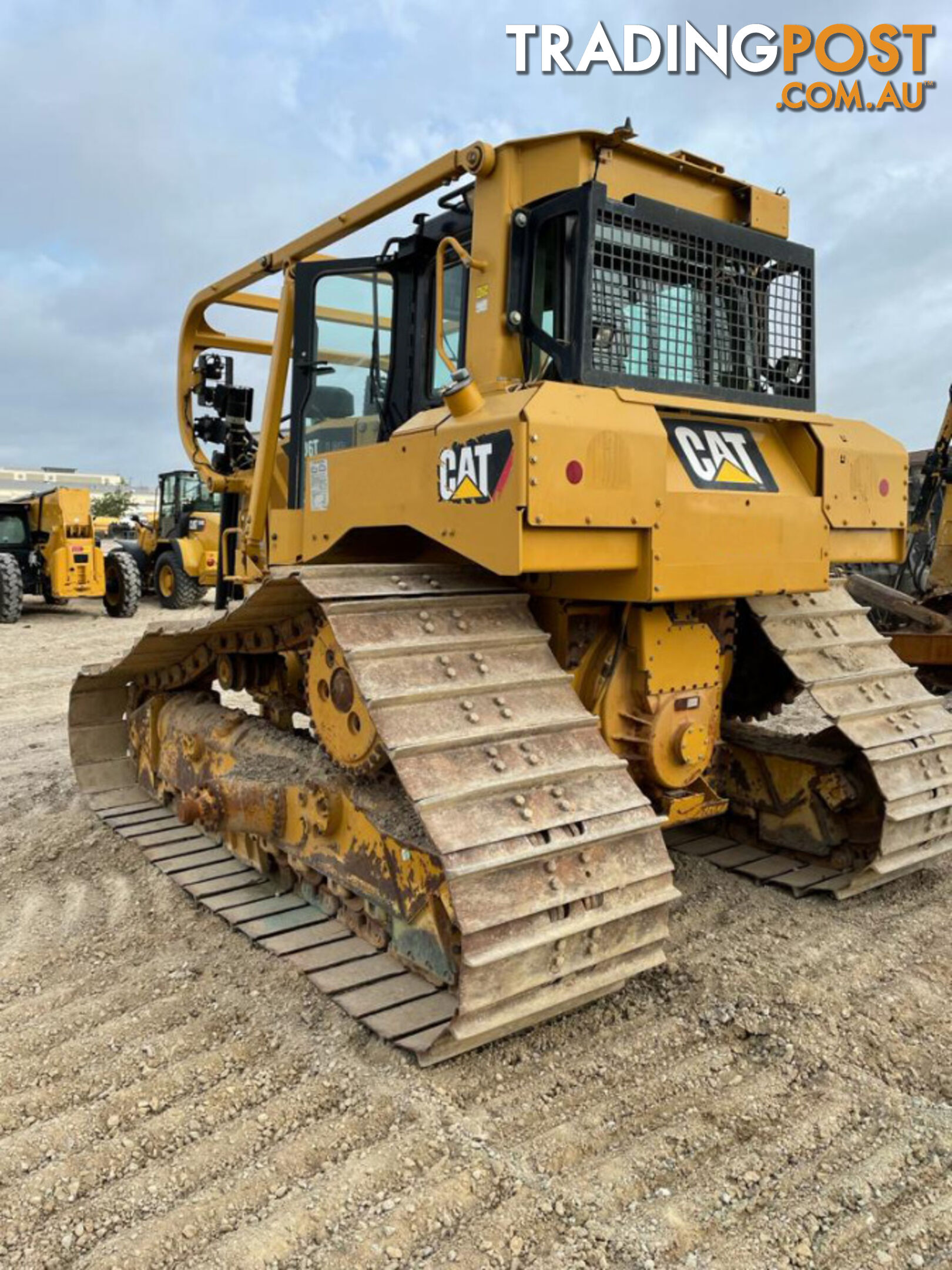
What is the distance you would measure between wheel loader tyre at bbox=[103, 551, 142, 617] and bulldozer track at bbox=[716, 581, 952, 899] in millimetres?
13722

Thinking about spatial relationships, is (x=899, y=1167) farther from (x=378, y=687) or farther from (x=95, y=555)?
(x=95, y=555)

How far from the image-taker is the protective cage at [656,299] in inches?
135

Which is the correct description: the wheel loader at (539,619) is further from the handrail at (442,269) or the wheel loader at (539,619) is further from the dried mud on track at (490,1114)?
the dried mud on track at (490,1114)

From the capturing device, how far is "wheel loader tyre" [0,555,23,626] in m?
14.9

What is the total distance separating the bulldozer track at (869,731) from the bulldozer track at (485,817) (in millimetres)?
1227

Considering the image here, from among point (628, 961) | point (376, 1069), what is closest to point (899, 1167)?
point (628, 961)

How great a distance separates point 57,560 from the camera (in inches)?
622

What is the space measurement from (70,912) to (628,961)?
7.81 feet


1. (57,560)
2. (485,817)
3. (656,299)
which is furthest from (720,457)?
(57,560)

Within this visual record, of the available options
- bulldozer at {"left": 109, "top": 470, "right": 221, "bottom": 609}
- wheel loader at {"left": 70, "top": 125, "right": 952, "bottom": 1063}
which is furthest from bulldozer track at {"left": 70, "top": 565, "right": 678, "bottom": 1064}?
bulldozer at {"left": 109, "top": 470, "right": 221, "bottom": 609}

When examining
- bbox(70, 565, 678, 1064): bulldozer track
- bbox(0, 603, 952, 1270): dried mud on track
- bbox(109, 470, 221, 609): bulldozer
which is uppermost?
bbox(109, 470, 221, 609): bulldozer

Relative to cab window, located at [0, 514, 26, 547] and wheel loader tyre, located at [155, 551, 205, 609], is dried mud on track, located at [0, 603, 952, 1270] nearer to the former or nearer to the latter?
wheel loader tyre, located at [155, 551, 205, 609]

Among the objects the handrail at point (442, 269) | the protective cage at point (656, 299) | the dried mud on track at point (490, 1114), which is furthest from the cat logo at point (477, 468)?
the dried mud on track at point (490, 1114)

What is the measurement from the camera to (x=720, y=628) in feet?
13.5
